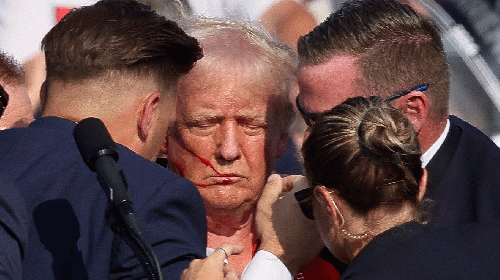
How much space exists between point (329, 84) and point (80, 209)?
968 millimetres

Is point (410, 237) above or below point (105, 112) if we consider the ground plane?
below

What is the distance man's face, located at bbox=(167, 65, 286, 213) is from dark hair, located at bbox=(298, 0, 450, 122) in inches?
10.7

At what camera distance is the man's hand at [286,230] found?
2.72 meters

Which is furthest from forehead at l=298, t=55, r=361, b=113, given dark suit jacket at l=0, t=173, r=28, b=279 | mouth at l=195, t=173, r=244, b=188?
dark suit jacket at l=0, t=173, r=28, b=279

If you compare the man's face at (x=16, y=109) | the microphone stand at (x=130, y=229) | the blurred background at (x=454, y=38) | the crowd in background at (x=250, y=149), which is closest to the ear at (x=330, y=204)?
the crowd in background at (x=250, y=149)

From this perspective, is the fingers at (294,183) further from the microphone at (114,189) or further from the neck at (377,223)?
the microphone at (114,189)

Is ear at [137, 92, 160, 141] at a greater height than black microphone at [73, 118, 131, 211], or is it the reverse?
black microphone at [73, 118, 131, 211]

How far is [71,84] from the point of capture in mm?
2377

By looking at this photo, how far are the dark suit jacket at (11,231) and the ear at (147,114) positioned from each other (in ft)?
2.03

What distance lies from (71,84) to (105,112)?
130mm

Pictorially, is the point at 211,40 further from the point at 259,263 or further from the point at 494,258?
the point at 494,258

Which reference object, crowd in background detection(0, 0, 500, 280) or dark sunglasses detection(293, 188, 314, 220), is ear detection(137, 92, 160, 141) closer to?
crowd in background detection(0, 0, 500, 280)

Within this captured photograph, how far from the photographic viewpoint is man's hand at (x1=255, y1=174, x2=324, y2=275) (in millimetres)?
2721

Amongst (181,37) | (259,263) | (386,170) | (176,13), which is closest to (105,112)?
(181,37)
